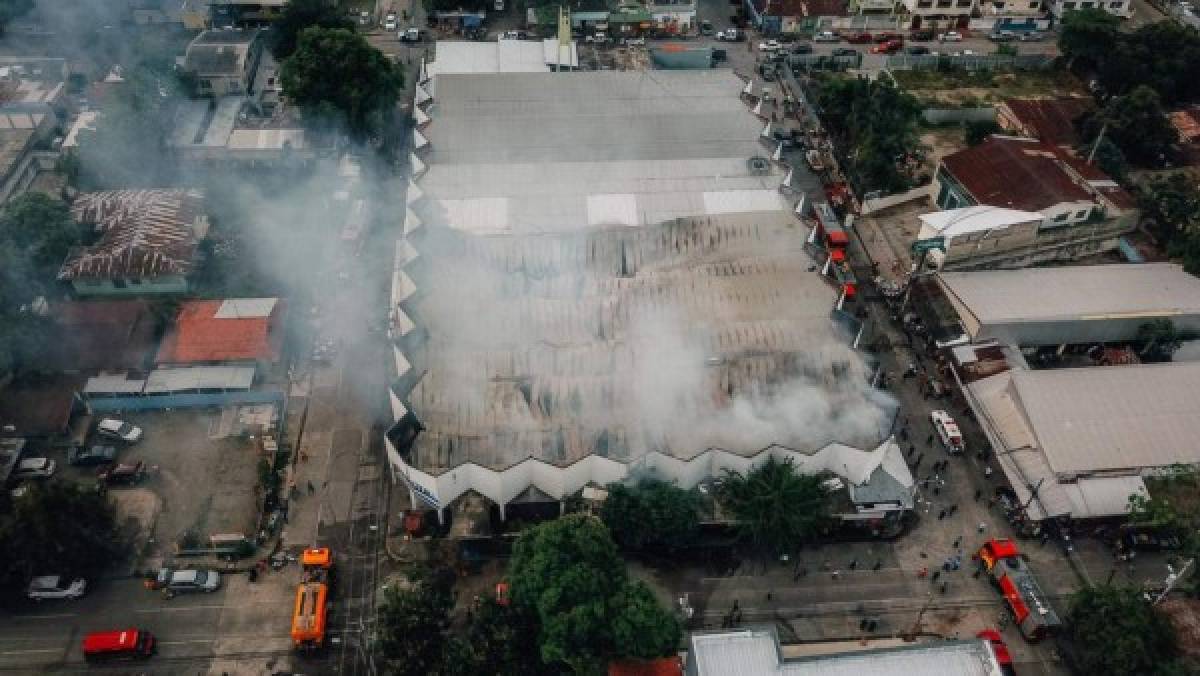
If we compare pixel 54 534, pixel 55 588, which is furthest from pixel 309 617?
pixel 55 588

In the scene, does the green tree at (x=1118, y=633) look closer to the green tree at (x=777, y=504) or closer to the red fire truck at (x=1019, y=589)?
the red fire truck at (x=1019, y=589)

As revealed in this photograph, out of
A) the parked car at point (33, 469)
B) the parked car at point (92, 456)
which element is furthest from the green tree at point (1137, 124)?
the parked car at point (33, 469)

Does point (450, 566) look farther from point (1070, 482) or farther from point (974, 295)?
point (974, 295)

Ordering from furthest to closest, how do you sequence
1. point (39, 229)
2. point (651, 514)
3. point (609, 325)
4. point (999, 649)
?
point (39, 229)
point (609, 325)
point (651, 514)
point (999, 649)

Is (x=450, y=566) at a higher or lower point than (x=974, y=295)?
lower

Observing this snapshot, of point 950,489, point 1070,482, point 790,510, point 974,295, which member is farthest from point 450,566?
point 974,295

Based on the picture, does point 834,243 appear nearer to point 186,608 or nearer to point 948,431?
point 948,431

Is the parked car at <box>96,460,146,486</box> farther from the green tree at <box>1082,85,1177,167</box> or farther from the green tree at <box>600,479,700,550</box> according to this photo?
the green tree at <box>1082,85,1177,167</box>
